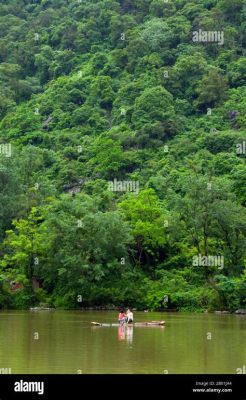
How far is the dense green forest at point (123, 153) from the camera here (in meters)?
61.9

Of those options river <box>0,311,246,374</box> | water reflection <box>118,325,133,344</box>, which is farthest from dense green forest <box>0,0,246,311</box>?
river <box>0,311,246,374</box>

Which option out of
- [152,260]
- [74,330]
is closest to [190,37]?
[152,260]

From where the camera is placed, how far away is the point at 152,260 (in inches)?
2689

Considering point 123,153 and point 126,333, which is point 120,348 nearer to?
point 126,333

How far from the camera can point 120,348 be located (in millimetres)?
30312

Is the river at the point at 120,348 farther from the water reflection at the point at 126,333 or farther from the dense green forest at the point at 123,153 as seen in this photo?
the dense green forest at the point at 123,153

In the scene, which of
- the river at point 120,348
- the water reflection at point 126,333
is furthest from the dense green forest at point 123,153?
the river at point 120,348

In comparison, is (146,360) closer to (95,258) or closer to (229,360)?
(229,360)

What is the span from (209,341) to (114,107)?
8473 centimetres

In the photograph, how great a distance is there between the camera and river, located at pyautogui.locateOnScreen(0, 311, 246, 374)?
24.2 m

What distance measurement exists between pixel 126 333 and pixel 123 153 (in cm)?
6232

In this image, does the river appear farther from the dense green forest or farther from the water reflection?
the dense green forest

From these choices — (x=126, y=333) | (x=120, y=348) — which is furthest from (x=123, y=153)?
(x=120, y=348)
